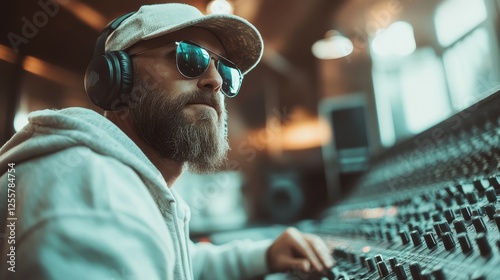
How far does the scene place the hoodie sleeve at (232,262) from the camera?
924mm

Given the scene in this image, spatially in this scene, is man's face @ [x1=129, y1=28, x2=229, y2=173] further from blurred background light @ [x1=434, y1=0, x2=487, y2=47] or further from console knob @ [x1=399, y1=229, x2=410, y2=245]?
blurred background light @ [x1=434, y1=0, x2=487, y2=47]

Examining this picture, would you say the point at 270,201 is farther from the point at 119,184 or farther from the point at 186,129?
the point at 119,184

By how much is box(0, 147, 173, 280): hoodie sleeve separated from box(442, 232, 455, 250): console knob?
0.37 metres

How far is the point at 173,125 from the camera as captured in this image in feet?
2.24

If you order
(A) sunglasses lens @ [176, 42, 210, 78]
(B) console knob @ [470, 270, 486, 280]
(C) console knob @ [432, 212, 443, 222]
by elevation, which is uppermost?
(A) sunglasses lens @ [176, 42, 210, 78]

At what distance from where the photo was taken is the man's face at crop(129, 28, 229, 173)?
2.23ft

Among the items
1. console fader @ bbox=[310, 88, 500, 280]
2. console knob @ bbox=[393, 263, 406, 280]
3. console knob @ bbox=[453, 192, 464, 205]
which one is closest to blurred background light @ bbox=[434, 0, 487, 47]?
console fader @ bbox=[310, 88, 500, 280]

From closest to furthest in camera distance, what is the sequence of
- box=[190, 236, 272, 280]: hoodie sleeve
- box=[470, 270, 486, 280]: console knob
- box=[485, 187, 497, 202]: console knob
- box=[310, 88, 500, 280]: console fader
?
box=[470, 270, 486, 280]: console knob < box=[310, 88, 500, 280]: console fader < box=[485, 187, 497, 202]: console knob < box=[190, 236, 272, 280]: hoodie sleeve

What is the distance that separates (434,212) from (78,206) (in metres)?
0.62

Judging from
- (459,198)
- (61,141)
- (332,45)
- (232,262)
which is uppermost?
(332,45)

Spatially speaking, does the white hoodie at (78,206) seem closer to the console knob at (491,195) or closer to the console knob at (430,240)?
the console knob at (430,240)

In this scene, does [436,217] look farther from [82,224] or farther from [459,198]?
[82,224]

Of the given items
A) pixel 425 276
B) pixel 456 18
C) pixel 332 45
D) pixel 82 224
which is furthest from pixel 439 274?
pixel 456 18

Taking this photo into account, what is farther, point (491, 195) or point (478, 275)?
point (491, 195)
